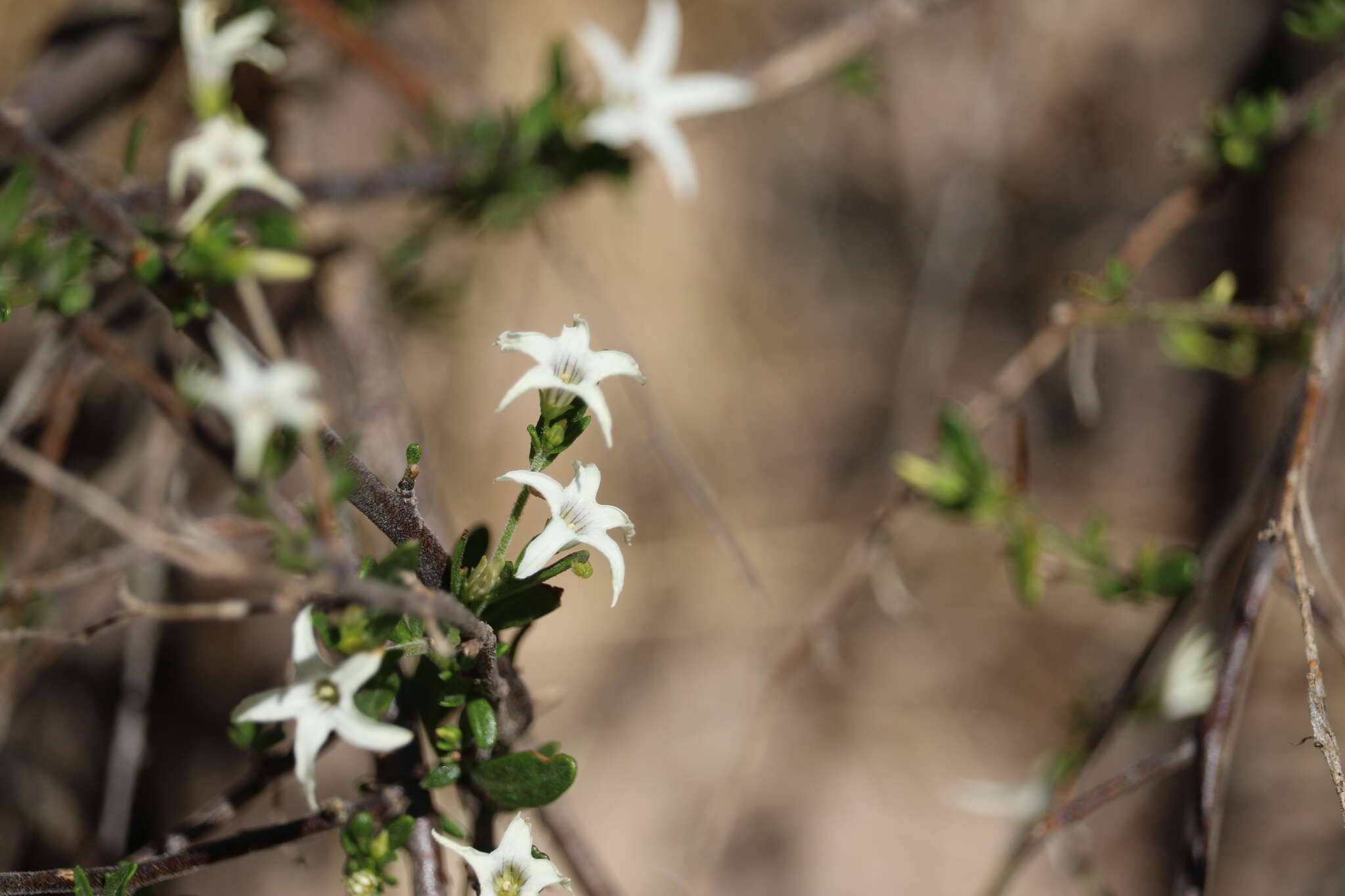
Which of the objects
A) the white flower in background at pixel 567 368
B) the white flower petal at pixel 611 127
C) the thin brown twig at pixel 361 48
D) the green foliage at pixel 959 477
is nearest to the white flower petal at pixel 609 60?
the white flower petal at pixel 611 127

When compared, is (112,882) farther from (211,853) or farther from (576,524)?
(576,524)

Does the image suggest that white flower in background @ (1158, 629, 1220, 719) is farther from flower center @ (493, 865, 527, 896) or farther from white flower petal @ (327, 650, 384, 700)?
white flower petal @ (327, 650, 384, 700)

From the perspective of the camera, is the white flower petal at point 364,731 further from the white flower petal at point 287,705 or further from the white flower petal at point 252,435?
the white flower petal at point 252,435

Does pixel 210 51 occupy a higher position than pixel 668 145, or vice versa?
pixel 668 145

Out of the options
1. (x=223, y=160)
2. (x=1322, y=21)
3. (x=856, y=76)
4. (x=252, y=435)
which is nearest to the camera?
(x=252, y=435)

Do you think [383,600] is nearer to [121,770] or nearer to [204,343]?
[204,343]

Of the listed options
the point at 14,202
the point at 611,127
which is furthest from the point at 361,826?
the point at 611,127
